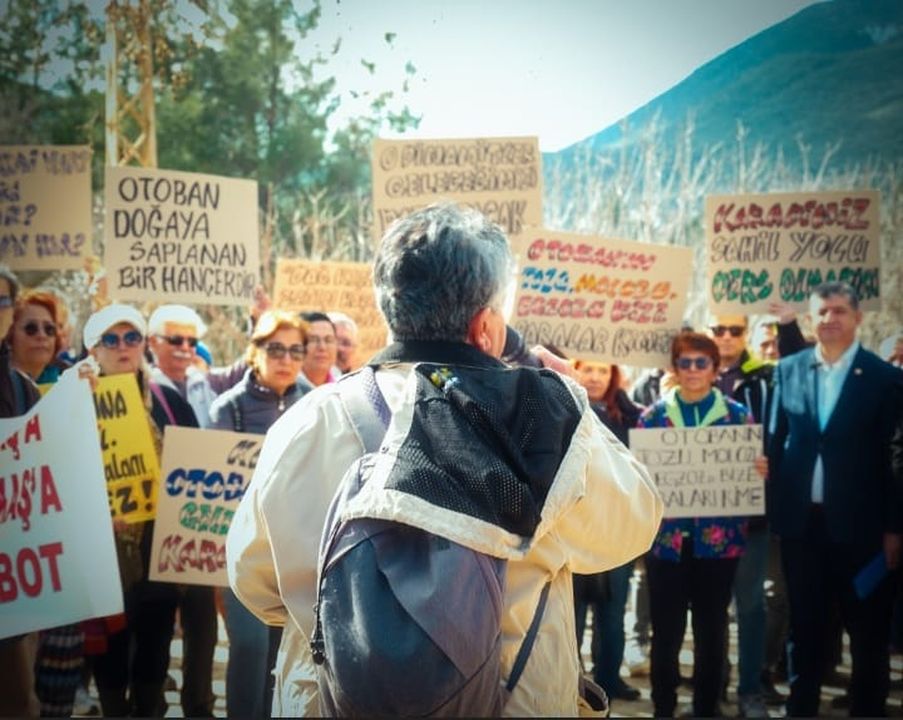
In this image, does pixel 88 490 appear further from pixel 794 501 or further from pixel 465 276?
pixel 794 501

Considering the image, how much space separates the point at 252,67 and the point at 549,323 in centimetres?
1511

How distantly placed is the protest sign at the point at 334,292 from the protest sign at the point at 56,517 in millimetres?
2005

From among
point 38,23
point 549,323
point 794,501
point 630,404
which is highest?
point 38,23

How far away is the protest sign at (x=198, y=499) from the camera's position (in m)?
4.53

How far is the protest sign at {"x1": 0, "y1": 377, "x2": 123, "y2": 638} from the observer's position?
3.79 metres

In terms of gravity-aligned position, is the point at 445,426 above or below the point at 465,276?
below

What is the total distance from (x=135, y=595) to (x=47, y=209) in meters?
1.92

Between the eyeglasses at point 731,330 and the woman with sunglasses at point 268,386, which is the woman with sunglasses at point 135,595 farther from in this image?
the eyeglasses at point 731,330

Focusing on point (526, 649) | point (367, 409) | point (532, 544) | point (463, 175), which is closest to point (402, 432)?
point (367, 409)

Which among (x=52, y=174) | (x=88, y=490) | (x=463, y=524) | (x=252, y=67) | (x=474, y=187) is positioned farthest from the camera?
(x=252, y=67)

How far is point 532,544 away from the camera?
1.88 meters

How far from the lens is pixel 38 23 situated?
1222cm

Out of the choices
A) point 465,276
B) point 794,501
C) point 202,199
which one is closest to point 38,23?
point 202,199

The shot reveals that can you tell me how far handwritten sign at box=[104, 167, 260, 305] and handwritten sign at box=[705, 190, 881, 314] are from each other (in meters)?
2.34
